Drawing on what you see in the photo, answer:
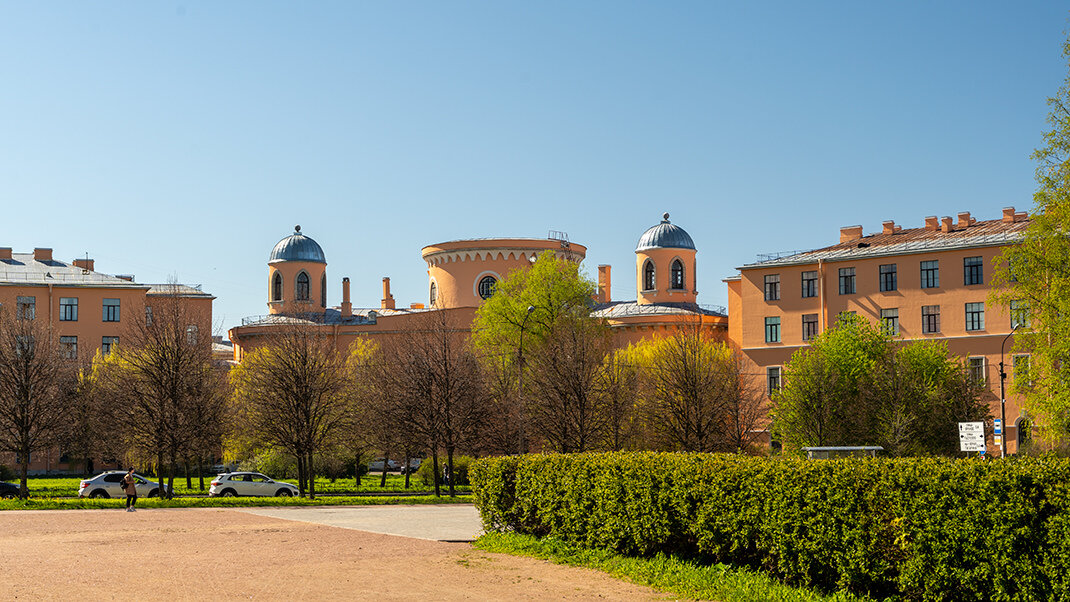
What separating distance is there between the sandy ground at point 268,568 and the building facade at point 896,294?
41655 millimetres

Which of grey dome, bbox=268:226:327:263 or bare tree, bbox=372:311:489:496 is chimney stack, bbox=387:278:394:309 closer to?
grey dome, bbox=268:226:327:263

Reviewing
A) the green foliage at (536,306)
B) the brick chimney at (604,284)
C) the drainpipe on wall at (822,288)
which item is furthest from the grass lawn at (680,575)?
the brick chimney at (604,284)

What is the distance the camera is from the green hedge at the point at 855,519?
1245cm

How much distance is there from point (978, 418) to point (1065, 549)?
4218 cm

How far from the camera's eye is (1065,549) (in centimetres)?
1203

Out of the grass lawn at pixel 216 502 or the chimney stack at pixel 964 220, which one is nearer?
the grass lawn at pixel 216 502

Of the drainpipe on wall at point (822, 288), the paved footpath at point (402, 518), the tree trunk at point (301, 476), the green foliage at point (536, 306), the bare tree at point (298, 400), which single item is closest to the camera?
the paved footpath at point (402, 518)

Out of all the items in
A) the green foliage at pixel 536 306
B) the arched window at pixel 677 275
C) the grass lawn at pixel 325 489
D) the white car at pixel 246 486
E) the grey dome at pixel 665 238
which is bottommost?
the grass lawn at pixel 325 489

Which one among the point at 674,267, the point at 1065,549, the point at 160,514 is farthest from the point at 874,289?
the point at 1065,549

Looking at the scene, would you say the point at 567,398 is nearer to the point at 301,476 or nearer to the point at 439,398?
the point at 439,398

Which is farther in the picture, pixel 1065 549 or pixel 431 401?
pixel 431 401

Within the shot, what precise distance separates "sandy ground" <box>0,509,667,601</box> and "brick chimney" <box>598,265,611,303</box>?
6026 centimetres

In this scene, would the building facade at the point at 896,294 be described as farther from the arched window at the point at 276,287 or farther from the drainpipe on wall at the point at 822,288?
the arched window at the point at 276,287

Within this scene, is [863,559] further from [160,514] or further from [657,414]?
[657,414]
